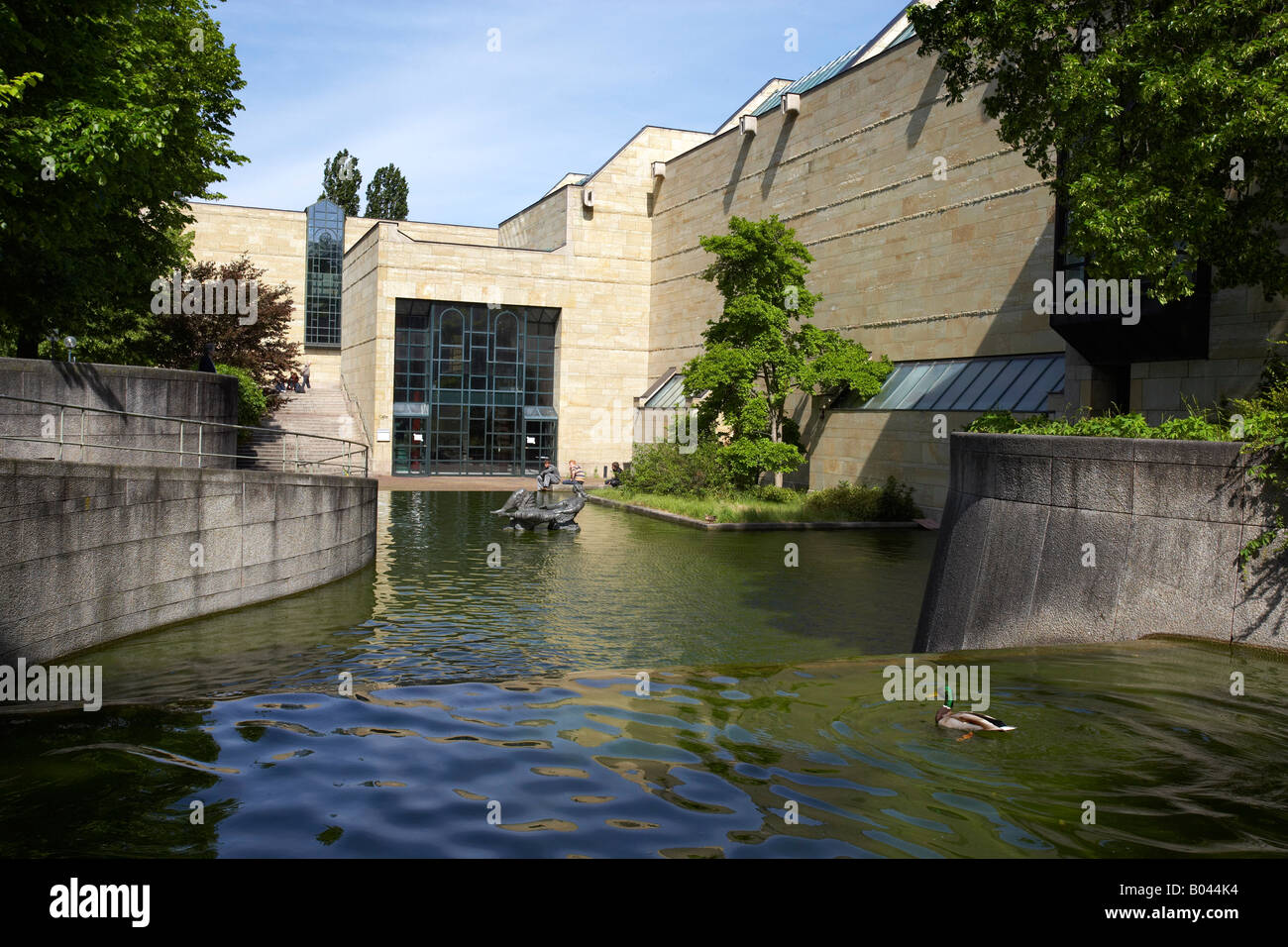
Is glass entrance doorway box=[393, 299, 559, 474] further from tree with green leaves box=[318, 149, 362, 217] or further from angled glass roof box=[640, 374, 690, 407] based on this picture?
tree with green leaves box=[318, 149, 362, 217]

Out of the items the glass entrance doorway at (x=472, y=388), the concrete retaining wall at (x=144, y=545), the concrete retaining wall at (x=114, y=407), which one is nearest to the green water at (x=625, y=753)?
the concrete retaining wall at (x=144, y=545)

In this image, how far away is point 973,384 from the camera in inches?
1254

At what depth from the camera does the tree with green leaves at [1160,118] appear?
13430mm

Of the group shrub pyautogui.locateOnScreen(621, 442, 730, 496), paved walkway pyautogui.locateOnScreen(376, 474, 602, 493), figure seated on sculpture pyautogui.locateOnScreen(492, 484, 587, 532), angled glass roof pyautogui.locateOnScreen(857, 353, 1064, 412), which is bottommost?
figure seated on sculpture pyautogui.locateOnScreen(492, 484, 587, 532)

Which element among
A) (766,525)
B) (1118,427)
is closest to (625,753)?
(1118,427)

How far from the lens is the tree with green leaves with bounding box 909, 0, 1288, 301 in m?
13.4

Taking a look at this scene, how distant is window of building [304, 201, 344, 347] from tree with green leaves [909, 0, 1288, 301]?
63226 mm

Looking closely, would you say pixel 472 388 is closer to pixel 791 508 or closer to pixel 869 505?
pixel 791 508

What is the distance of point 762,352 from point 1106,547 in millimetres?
24507

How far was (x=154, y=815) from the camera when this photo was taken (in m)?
6.58

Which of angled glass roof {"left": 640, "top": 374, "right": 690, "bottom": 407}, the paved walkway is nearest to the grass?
the paved walkway

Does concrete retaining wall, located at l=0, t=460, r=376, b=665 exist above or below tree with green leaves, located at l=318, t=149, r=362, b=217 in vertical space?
below

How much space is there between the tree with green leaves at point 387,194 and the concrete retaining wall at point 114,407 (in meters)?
77.0

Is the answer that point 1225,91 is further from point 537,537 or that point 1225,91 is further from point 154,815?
point 537,537
